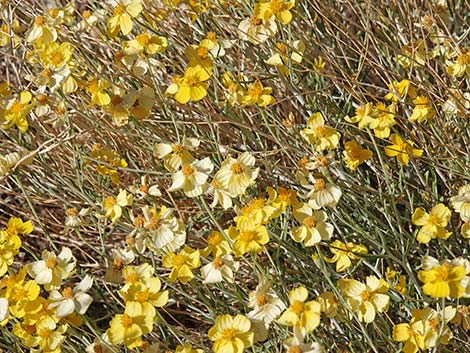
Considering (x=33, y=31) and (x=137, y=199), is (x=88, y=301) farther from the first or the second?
(x=33, y=31)

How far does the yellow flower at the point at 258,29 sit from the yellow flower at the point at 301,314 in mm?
598

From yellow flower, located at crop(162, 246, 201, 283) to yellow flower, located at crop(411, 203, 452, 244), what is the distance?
37 centimetres

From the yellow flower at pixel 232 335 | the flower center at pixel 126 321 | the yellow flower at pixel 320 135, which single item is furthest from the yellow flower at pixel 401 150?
the flower center at pixel 126 321

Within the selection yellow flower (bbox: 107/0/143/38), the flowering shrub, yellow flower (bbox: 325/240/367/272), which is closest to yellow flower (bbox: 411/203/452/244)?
the flowering shrub

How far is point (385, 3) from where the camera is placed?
6.72 ft

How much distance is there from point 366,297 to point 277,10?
1.98 ft

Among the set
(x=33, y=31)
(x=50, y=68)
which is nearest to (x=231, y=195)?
(x=50, y=68)

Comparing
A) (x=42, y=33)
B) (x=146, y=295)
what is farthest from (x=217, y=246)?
(x=42, y=33)

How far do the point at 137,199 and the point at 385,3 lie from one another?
0.85 m

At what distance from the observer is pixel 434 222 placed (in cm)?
137

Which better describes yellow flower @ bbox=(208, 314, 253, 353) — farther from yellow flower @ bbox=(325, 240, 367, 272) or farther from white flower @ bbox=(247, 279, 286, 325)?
yellow flower @ bbox=(325, 240, 367, 272)

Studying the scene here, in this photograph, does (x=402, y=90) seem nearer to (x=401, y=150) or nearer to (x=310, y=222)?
(x=401, y=150)

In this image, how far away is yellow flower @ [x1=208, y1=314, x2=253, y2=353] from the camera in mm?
1245

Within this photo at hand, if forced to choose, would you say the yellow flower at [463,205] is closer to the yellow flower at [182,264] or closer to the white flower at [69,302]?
the yellow flower at [182,264]
